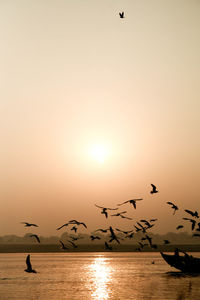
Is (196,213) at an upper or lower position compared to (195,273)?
upper

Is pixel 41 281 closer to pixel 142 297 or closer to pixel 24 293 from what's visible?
pixel 24 293

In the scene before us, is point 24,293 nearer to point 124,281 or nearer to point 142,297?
point 142,297

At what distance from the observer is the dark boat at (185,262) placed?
72188mm

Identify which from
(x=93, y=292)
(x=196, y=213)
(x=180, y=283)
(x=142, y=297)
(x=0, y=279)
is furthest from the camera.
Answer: (x=0, y=279)

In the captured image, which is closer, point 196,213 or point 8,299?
point 196,213

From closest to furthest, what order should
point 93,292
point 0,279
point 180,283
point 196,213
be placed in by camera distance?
point 196,213
point 93,292
point 180,283
point 0,279

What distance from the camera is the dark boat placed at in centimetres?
7219

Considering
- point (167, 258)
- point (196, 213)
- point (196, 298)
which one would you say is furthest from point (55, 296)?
point (167, 258)

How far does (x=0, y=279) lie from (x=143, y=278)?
67.8ft

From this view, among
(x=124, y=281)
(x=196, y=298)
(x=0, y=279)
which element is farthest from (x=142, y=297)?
(x=0, y=279)

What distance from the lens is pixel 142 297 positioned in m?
53.2

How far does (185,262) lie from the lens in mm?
73250

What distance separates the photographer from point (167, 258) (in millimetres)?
73250

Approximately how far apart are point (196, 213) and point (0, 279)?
121 feet
